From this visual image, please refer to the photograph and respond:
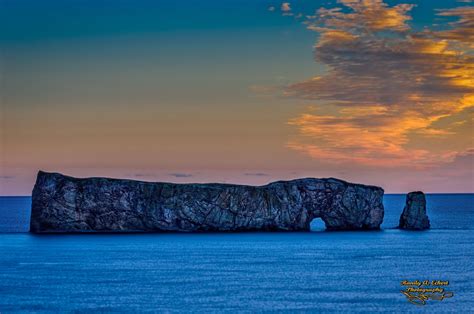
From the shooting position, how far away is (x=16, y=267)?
385 feet

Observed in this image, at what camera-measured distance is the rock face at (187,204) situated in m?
159

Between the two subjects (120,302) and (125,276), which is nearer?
(120,302)

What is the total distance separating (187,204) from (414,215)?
1873 inches

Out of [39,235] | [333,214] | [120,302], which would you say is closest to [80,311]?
[120,302]

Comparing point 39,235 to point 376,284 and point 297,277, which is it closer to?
point 297,277

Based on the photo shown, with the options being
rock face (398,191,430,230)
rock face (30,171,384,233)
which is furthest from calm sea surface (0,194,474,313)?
rock face (398,191,430,230)

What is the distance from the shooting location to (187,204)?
527 feet

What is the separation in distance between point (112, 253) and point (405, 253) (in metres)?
43.1

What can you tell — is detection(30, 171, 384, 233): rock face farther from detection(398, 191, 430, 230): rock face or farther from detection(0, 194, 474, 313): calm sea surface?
detection(398, 191, 430, 230): rock face

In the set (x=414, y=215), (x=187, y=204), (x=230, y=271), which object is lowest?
(x=230, y=271)

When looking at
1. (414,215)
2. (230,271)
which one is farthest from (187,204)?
(230,271)

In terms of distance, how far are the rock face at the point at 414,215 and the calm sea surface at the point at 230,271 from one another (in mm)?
7463

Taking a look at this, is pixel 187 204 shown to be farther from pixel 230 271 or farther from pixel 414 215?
pixel 230 271

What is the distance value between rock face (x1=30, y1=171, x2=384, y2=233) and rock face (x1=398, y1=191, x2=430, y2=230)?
315 inches
